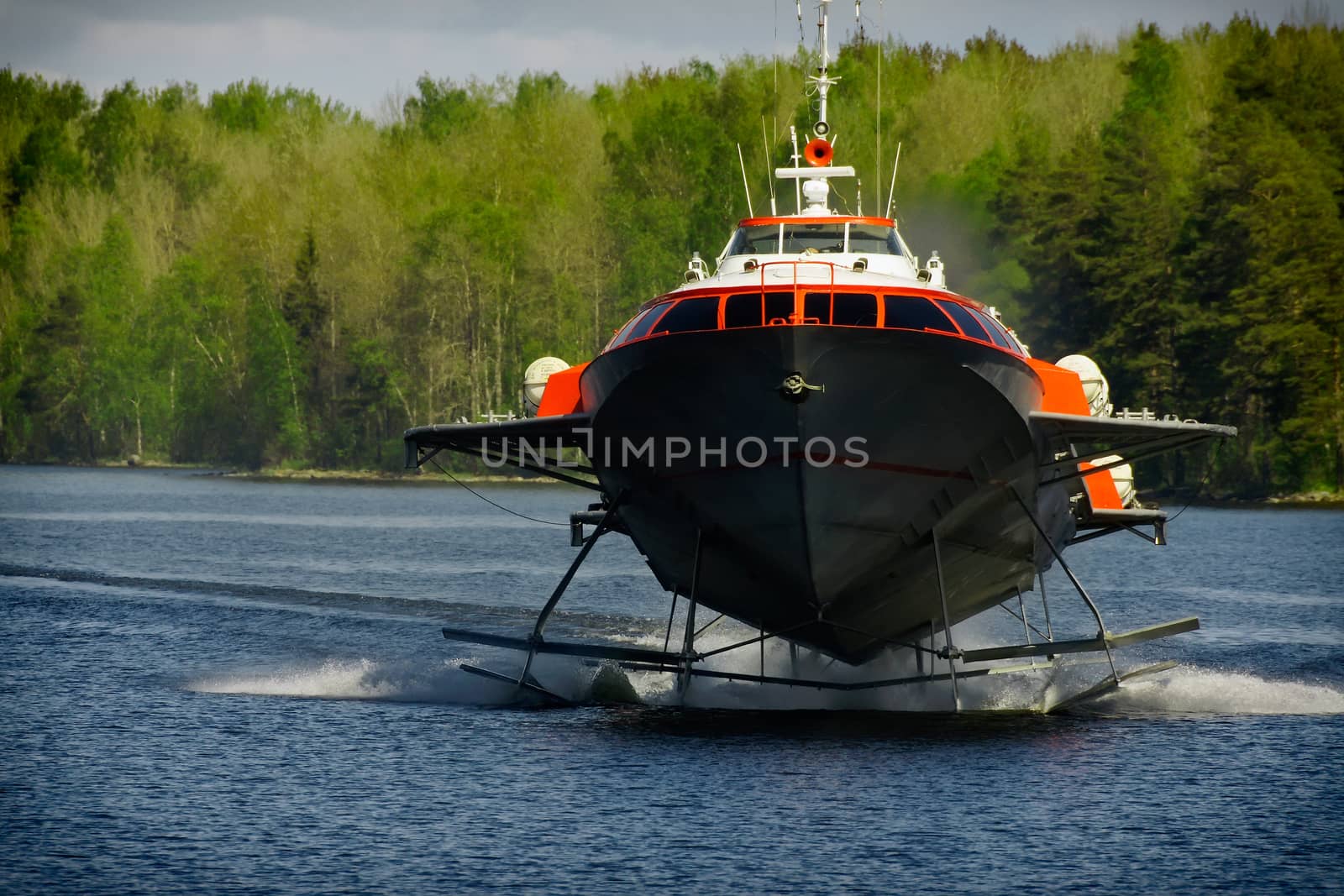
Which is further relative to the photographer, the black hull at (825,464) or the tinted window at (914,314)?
the tinted window at (914,314)

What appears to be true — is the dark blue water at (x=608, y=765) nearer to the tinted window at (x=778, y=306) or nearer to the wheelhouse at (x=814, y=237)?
the tinted window at (x=778, y=306)

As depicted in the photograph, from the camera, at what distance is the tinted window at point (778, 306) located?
17.8m

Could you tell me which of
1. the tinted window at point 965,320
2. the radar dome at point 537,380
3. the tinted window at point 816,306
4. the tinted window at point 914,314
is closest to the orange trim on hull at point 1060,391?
the tinted window at point 965,320

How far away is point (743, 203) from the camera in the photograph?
87.4m

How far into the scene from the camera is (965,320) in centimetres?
1852

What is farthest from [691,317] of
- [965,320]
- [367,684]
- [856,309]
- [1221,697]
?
[1221,697]

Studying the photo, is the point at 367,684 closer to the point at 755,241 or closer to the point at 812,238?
the point at 755,241

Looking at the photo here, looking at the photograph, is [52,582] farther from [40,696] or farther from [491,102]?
[491,102]

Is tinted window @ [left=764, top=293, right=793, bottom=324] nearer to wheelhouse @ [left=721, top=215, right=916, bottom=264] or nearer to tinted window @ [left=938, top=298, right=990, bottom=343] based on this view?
tinted window @ [left=938, top=298, right=990, bottom=343]

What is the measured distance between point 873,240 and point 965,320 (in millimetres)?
4577

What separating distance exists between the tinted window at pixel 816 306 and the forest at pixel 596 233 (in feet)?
162

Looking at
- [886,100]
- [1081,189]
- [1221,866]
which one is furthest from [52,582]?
[886,100]

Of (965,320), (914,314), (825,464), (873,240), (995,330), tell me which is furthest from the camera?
(873,240)

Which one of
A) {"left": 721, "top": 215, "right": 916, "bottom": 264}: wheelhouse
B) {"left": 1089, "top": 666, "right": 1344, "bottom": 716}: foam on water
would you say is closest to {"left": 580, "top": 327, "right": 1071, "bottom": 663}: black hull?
{"left": 1089, "top": 666, "right": 1344, "bottom": 716}: foam on water
